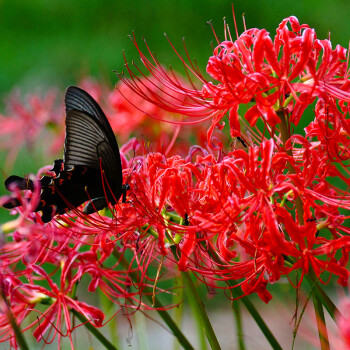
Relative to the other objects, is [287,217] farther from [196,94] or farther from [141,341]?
[141,341]

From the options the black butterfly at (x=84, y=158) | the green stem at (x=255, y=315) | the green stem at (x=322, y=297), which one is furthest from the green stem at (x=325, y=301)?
Answer: the black butterfly at (x=84, y=158)

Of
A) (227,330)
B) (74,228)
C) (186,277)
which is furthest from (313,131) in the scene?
(227,330)

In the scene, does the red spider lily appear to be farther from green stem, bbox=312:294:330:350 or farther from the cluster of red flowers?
green stem, bbox=312:294:330:350

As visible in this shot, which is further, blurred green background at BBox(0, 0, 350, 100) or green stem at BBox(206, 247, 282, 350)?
blurred green background at BBox(0, 0, 350, 100)

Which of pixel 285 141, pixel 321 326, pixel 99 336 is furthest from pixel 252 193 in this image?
pixel 99 336

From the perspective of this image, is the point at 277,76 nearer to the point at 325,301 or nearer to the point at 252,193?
the point at 252,193

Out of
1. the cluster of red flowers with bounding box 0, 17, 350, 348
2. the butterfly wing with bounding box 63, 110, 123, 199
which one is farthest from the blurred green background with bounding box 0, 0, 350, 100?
the cluster of red flowers with bounding box 0, 17, 350, 348
